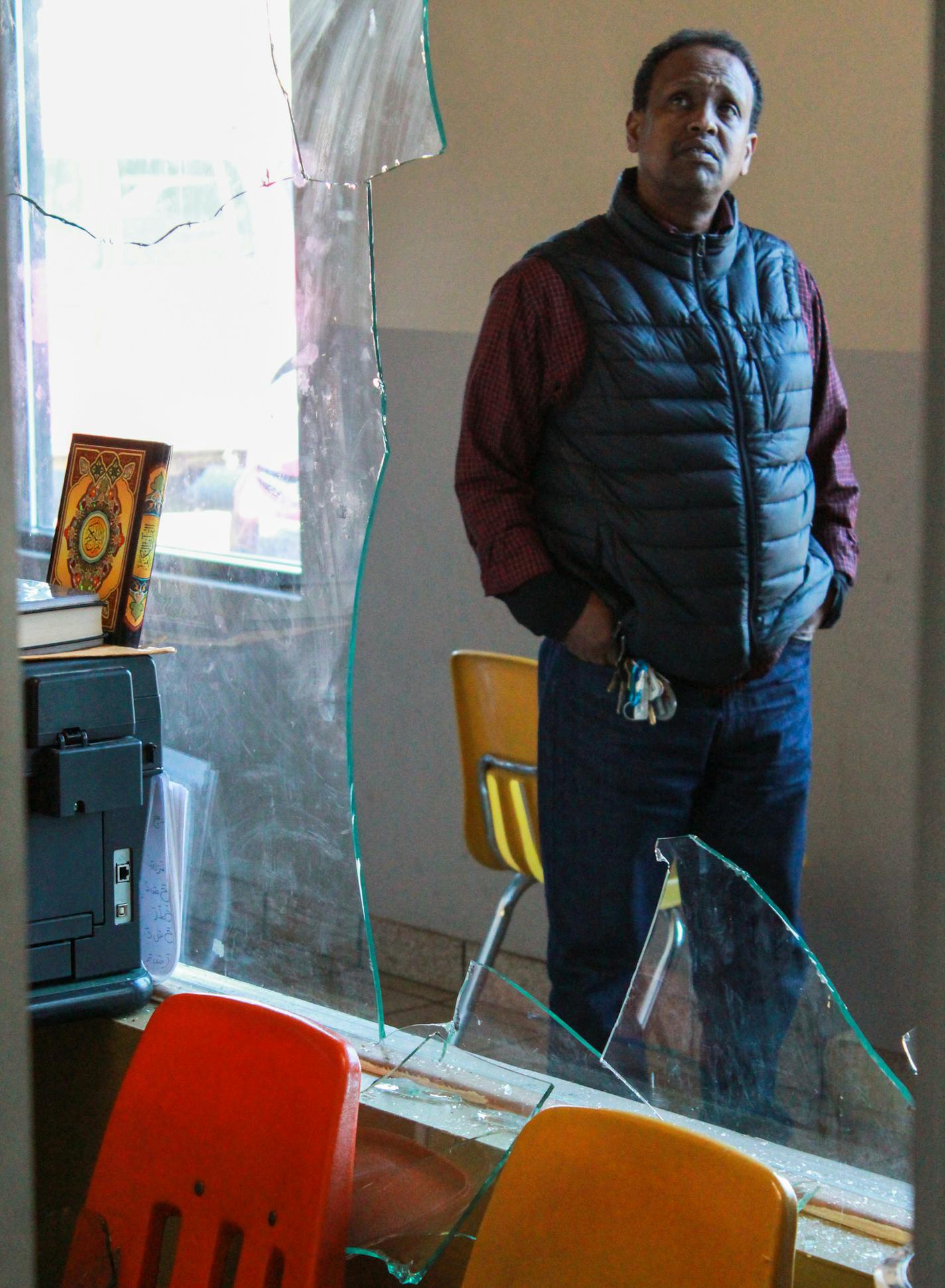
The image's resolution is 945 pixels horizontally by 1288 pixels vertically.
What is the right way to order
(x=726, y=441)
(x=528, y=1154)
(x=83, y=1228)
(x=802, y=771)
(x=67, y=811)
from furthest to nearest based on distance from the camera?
(x=802, y=771)
(x=726, y=441)
(x=67, y=811)
(x=83, y=1228)
(x=528, y=1154)

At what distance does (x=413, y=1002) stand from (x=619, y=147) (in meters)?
1.79

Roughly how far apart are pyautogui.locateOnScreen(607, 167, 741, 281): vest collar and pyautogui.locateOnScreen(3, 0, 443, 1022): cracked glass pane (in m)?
0.37

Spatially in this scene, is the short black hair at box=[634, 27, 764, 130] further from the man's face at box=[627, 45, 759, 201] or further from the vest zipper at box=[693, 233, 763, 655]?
the vest zipper at box=[693, 233, 763, 655]

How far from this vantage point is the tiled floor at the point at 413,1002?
3.18m

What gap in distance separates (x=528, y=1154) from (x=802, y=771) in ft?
3.47

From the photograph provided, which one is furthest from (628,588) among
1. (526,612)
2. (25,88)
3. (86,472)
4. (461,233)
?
(461,233)

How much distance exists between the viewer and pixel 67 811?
1659 mm

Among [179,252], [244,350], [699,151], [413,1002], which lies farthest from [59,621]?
[413,1002]

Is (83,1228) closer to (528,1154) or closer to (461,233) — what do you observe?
(528,1154)

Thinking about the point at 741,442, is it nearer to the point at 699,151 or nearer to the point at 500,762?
the point at 699,151

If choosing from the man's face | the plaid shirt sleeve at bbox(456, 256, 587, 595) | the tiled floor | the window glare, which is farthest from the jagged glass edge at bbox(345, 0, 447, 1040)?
the tiled floor

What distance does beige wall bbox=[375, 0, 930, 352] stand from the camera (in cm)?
253

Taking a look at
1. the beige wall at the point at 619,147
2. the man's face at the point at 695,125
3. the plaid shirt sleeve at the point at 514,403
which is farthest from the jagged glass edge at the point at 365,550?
the beige wall at the point at 619,147

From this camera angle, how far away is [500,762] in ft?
7.98
